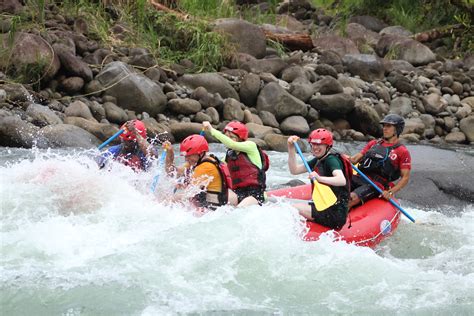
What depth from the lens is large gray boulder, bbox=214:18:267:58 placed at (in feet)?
51.1

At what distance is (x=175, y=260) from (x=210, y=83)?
28.2 feet

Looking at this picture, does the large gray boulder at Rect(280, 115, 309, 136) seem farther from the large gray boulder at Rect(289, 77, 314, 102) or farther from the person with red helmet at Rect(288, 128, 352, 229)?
the person with red helmet at Rect(288, 128, 352, 229)

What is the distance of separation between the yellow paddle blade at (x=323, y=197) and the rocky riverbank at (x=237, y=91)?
15.9 feet

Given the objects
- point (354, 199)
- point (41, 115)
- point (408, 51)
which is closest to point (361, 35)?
point (408, 51)

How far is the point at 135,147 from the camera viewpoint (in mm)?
7203

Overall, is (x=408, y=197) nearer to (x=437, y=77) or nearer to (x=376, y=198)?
(x=376, y=198)

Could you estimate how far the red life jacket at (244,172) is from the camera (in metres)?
6.62

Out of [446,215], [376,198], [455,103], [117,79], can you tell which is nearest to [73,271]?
[376,198]

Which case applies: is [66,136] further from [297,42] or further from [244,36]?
[297,42]

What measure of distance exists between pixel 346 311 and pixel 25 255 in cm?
244

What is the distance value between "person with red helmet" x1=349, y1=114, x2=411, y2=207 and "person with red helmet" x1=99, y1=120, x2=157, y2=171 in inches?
89.8

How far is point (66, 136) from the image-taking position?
9922mm

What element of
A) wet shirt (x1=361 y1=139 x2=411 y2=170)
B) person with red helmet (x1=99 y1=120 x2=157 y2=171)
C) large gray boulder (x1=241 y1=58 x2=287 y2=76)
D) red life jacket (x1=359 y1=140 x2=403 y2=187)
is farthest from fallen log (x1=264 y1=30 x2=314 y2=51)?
person with red helmet (x1=99 y1=120 x2=157 y2=171)

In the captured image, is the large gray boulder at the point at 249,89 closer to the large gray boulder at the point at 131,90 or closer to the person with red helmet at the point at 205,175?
the large gray boulder at the point at 131,90
